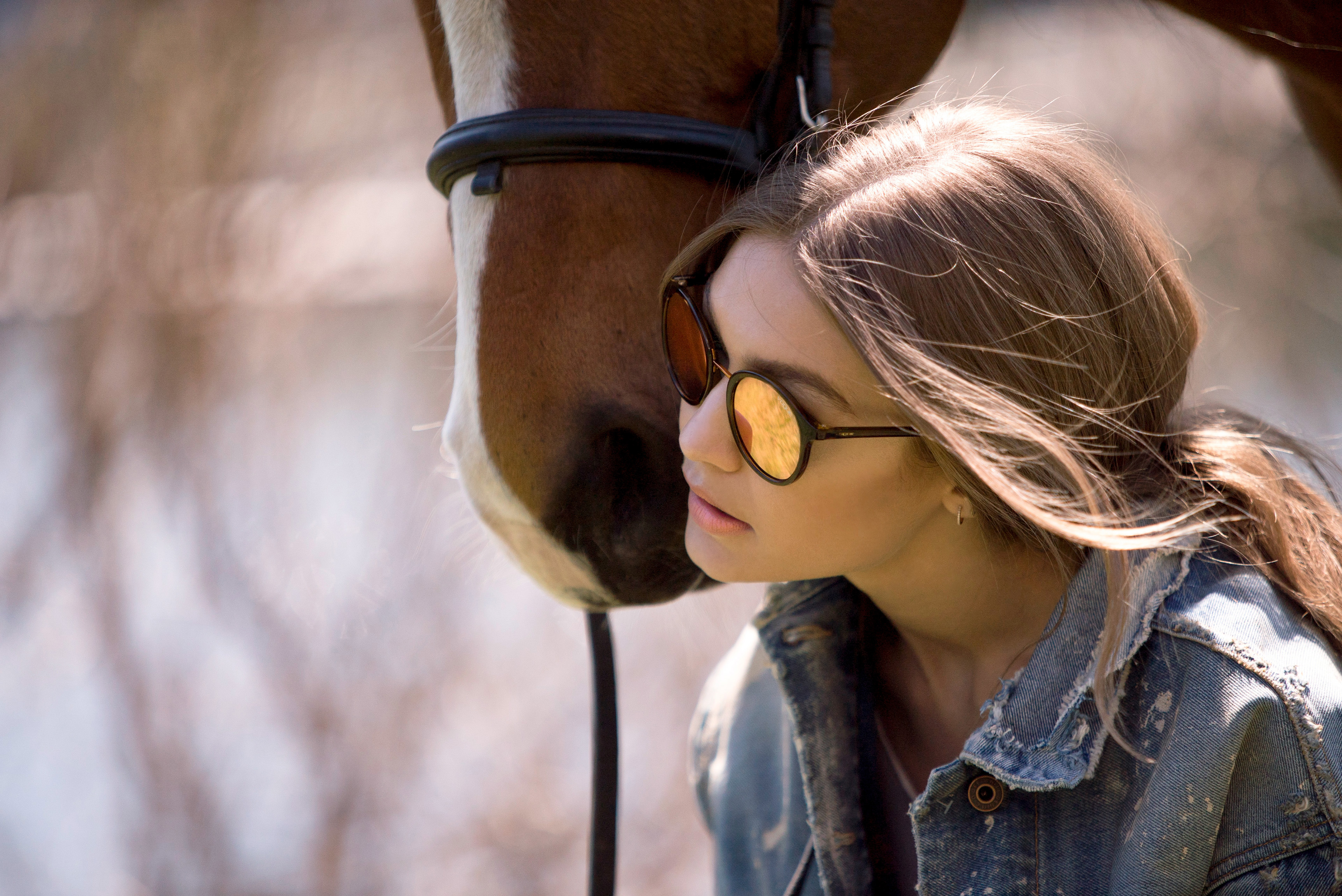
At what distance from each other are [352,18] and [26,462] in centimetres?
146

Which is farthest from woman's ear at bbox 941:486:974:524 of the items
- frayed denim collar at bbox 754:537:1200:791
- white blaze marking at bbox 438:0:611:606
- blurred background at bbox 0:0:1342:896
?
blurred background at bbox 0:0:1342:896

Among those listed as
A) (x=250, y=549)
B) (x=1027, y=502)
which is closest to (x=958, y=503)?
(x=1027, y=502)

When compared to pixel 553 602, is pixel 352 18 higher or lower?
higher

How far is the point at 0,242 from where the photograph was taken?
2615 mm

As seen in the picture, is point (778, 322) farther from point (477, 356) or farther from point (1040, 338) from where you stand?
point (477, 356)

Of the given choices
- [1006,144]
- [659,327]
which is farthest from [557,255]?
[1006,144]

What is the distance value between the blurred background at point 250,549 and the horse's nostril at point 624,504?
4.20 ft

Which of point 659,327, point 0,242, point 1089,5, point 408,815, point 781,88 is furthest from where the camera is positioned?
point 0,242

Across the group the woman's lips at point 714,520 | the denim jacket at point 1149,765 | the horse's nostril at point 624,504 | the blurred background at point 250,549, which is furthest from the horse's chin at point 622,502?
the blurred background at point 250,549

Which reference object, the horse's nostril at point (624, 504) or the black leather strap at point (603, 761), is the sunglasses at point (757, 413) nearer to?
the horse's nostril at point (624, 504)

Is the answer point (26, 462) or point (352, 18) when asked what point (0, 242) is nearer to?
point (26, 462)

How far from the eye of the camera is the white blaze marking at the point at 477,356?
99 centimetres

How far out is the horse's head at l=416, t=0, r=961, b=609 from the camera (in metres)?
0.95

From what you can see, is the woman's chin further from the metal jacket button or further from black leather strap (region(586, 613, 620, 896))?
black leather strap (region(586, 613, 620, 896))
